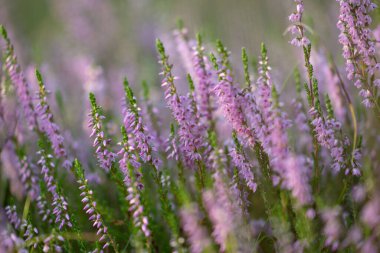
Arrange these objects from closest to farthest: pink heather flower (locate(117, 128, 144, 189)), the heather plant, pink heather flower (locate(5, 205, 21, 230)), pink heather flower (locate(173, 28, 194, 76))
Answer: the heather plant
pink heather flower (locate(117, 128, 144, 189))
pink heather flower (locate(5, 205, 21, 230))
pink heather flower (locate(173, 28, 194, 76))

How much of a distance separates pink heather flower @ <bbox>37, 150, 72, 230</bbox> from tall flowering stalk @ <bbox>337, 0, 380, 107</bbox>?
2871mm

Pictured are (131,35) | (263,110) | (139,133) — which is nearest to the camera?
(263,110)

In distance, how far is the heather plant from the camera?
3.59 meters

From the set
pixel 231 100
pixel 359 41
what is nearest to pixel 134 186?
pixel 231 100

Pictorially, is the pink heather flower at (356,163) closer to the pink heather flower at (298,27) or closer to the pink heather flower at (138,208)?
the pink heather flower at (298,27)

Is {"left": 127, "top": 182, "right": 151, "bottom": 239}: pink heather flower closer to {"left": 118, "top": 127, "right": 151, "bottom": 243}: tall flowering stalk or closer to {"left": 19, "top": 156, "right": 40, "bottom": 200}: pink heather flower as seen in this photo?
{"left": 118, "top": 127, "right": 151, "bottom": 243}: tall flowering stalk

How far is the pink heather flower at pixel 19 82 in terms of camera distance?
4.99 meters

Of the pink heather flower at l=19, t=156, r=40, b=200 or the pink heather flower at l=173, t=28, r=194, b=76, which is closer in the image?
the pink heather flower at l=19, t=156, r=40, b=200

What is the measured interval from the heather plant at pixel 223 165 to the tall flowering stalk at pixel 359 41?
11 mm

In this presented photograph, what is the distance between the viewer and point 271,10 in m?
14.4

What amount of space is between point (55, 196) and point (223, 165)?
165 centimetres

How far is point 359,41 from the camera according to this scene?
4.27 meters

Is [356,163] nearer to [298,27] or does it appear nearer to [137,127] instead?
[298,27]

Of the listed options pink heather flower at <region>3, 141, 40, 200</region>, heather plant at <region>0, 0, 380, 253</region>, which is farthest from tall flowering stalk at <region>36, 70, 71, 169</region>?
pink heather flower at <region>3, 141, 40, 200</region>
